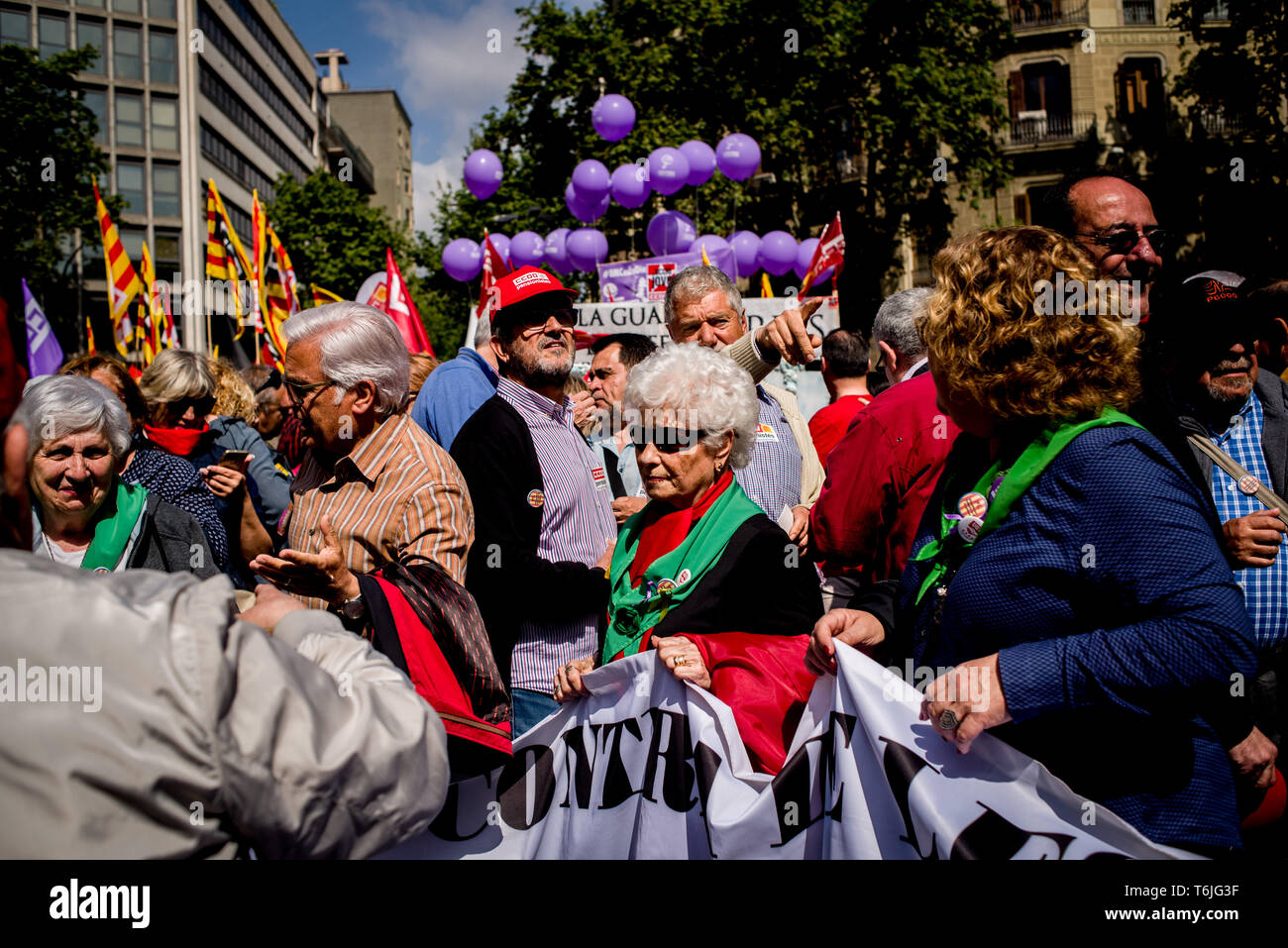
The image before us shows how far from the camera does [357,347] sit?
113 inches

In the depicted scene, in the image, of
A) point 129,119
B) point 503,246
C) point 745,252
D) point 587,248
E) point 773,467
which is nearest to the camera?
point 773,467

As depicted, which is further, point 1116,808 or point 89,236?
point 89,236

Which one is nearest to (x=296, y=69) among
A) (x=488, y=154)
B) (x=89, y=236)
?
(x=89, y=236)

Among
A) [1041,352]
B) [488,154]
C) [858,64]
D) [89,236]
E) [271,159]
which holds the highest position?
[271,159]

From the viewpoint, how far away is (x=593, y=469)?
11.9 feet

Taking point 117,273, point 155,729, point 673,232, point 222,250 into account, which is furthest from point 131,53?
point 155,729

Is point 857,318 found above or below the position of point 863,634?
above

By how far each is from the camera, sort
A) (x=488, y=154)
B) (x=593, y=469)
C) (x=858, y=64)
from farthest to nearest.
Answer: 1. (x=858, y=64)
2. (x=488, y=154)
3. (x=593, y=469)

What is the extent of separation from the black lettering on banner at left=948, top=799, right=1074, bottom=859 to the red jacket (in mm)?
1143

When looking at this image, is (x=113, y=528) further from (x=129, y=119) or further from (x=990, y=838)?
(x=129, y=119)

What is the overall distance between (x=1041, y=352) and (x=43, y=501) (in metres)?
2.84

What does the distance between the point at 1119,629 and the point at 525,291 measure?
243 cm
